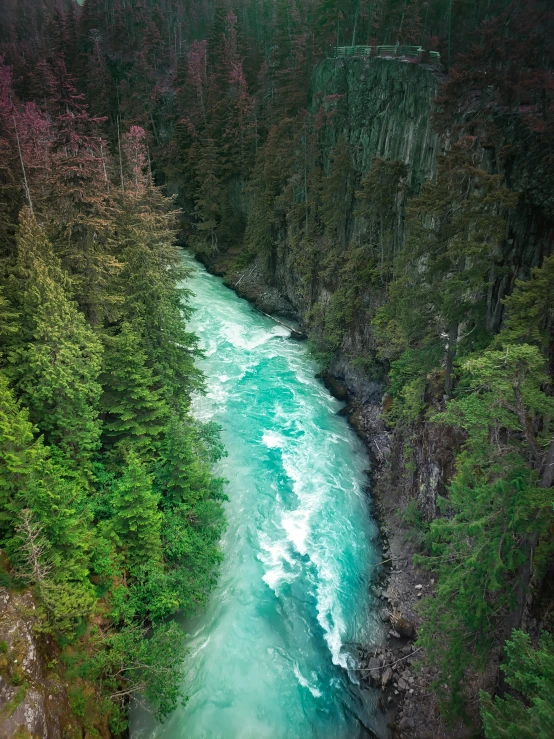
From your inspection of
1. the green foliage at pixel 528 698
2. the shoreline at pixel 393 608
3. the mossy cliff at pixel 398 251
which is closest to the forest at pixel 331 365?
the green foliage at pixel 528 698

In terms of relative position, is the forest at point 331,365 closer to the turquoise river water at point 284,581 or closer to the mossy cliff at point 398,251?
the mossy cliff at point 398,251

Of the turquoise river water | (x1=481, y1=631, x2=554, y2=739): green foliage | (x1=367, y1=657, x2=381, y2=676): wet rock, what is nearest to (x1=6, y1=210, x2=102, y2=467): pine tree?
the turquoise river water

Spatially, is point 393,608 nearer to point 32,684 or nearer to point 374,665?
point 374,665

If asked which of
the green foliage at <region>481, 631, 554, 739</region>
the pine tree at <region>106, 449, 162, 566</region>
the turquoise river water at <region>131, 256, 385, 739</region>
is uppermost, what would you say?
the green foliage at <region>481, 631, 554, 739</region>

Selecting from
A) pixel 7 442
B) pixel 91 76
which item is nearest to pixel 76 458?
pixel 7 442

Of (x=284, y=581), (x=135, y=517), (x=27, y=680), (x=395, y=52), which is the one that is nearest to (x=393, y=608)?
(x=284, y=581)

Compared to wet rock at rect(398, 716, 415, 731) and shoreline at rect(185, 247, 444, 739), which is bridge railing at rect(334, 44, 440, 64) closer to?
shoreline at rect(185, 247, 444, 739)

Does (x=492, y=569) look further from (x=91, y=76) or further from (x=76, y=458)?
(x=91, y=76)
